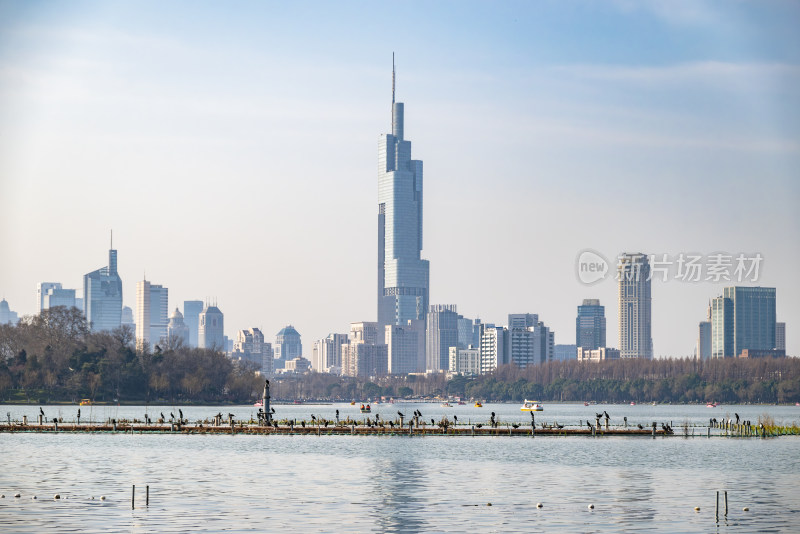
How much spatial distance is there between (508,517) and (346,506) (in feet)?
28.4

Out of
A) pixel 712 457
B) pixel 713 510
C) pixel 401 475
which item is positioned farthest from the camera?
pixel 712 457

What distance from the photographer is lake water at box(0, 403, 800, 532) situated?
54781 mm

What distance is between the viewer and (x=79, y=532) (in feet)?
166

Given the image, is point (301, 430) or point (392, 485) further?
point (301, 430)

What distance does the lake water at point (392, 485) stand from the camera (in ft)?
180

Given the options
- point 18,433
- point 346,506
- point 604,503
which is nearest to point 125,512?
point 346,506

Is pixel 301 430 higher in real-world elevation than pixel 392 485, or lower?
higher

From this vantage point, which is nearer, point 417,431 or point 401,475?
point 401,475

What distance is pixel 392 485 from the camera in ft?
233

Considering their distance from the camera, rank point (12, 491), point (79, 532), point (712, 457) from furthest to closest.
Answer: point (712, 457)
point (12, 491)
point (79, 532)

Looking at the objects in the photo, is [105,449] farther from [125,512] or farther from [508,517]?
[508,517]

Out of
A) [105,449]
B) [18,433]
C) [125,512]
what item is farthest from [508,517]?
[18,433]

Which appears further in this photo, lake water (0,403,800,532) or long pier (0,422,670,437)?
long pier (0,422,670,437)

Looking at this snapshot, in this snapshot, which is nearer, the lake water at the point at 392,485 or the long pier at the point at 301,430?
the lake water at the point at 392,485
